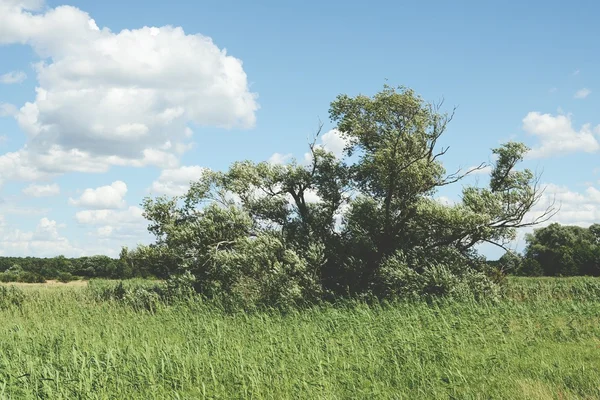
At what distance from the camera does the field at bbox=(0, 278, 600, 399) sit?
11.1m

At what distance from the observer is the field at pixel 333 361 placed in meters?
11.1

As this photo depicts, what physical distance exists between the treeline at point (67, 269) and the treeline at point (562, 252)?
171ft

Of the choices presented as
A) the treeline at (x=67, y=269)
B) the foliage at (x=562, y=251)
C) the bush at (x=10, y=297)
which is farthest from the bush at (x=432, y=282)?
the treeline at (x=67, y=269)

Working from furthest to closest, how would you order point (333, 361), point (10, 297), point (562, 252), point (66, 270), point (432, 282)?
point (66, 270), point (562, 252), point (10, 297), point (432, 282), point (333, 361)

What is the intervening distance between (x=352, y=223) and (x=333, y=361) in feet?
55.3

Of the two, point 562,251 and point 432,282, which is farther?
point 562,251

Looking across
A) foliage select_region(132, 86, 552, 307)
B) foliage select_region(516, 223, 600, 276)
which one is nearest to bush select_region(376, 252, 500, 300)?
foliage select_region(132, 86, 552, 307)

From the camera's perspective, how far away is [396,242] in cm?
2942

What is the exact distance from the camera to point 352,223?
29.6 metres

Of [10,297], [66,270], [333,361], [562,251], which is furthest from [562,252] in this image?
[66,270]

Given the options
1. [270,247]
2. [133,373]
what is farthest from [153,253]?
[133,373]

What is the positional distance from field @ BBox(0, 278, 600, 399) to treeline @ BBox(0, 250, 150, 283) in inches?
2037

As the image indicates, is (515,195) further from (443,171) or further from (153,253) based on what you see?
(153,253)

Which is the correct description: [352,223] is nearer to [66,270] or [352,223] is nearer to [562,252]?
[562,252]
